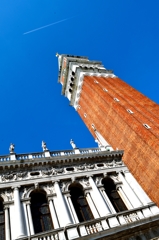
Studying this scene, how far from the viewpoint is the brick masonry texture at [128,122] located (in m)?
18.2

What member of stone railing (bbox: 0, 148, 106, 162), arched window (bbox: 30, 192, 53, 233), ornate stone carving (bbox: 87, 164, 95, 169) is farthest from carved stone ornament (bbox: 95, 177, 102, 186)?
arched window (bbox: 30, 192, 53, 233)

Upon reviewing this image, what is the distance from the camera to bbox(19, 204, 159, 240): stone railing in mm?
11703

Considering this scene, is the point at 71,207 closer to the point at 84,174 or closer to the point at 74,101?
the point at 84,174

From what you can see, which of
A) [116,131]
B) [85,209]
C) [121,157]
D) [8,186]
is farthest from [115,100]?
[8,186]

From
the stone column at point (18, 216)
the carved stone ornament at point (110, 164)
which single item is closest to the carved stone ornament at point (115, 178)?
the carved stone ornament at point (110, 164)

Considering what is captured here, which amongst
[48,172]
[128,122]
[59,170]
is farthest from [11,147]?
[128,122]

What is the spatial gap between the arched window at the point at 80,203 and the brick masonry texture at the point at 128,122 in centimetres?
564

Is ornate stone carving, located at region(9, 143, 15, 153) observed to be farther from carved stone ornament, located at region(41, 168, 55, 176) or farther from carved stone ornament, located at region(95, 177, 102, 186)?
carved stone ornament, located at region(95, 177, 102, 186)

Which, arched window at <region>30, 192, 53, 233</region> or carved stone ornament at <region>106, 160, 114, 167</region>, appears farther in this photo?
carved stone ornament at <region>106, 160, 114, 167</region>

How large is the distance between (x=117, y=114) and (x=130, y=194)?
378 inches

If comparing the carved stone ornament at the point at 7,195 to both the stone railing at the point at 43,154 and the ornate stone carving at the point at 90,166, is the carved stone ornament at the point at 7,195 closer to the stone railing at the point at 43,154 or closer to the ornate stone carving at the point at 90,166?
the stone railing at the point at 43,154

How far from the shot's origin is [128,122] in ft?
71.6

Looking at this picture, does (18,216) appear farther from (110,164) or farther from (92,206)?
(110,164)

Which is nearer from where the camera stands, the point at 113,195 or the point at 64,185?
the point at 64,185
